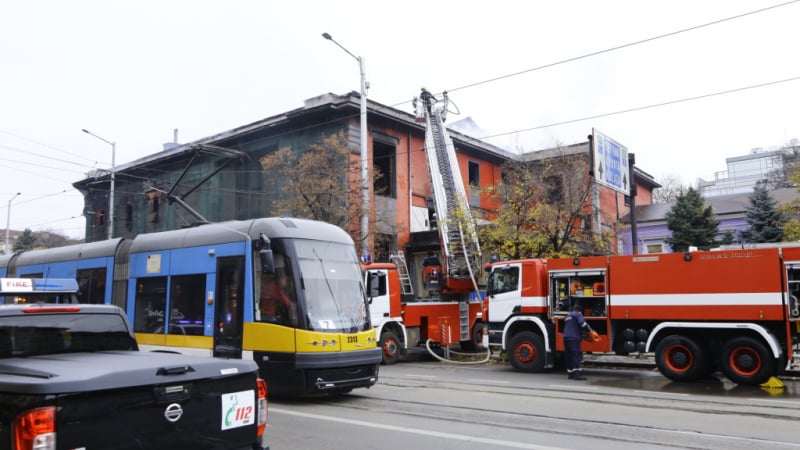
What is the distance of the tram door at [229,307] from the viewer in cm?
1060

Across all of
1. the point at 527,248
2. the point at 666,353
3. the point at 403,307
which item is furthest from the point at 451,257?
the point at 666,353

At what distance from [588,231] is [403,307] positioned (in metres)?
9.36

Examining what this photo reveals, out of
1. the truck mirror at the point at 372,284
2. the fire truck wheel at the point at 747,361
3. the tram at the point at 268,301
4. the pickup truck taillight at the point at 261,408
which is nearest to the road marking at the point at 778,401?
the fire truck wheel at the point at 747,361

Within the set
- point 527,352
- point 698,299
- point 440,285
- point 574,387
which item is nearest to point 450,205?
point 440,285

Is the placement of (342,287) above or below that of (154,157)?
below

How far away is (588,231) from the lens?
2427 centimetres

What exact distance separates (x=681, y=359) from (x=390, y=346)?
8039 millimetres

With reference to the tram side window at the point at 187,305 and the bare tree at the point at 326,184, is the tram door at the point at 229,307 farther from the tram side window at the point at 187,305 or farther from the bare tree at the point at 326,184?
the bare tree at the point at 326,184

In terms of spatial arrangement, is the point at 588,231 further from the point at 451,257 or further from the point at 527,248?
the point at 451,257

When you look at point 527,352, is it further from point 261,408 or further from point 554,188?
point 261,408

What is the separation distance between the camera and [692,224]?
3244 cm

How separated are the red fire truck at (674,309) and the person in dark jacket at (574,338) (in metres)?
0.86

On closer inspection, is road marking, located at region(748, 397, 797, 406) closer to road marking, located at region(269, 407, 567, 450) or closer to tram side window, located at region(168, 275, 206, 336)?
road marking, located at region(269, 407, 567, 450)

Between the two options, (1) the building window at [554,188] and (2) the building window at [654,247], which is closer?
(1) the building window at [554,188]
